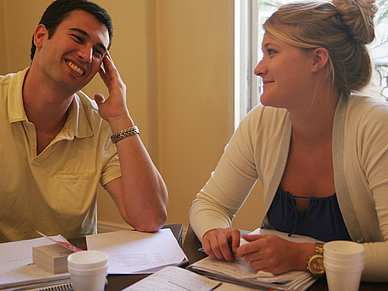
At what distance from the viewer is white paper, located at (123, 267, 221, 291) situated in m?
0.85

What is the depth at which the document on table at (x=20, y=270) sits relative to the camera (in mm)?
864

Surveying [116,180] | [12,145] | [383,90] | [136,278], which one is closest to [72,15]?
[12,145]

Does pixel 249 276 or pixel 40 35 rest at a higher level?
pixel 40 35

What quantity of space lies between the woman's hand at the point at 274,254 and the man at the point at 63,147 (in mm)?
469

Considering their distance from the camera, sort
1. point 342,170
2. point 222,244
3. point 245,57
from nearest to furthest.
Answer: point 222,244 → point 342,170 → point 245,57

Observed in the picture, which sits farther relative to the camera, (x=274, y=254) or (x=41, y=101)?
(x=41, y=101)

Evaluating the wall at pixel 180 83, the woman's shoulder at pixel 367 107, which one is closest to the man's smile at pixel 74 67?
the woman's shoulder at pixel 367 107

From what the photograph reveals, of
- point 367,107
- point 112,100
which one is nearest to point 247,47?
point 112,100

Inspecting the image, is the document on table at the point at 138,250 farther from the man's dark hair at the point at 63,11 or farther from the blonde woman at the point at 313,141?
the man's dark hair at the point at 63,11

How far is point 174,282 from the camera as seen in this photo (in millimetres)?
874

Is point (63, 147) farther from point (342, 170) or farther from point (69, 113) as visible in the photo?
point (342, 170)

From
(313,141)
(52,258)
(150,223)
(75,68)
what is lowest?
(150,223)

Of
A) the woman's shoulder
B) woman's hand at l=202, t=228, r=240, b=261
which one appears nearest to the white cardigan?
the woman's shoulder

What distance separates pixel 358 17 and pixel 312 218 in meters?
0.64
